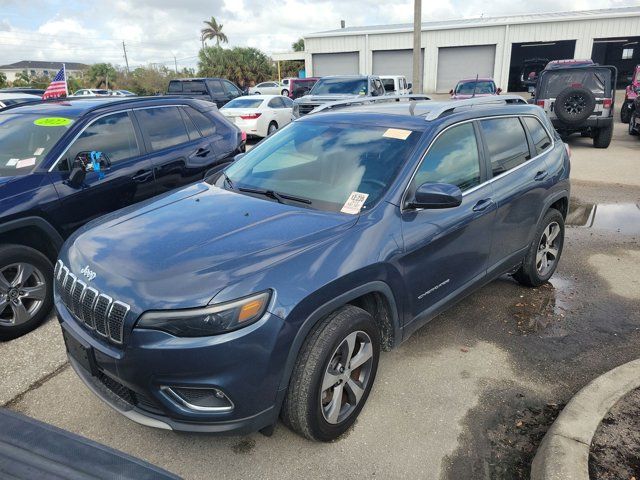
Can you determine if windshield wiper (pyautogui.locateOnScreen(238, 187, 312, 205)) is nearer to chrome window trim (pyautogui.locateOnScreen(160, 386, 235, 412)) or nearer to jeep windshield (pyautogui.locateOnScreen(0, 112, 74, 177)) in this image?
chrome window trim (pyautogui.locateOnScreen(160, 386, 235, 412))

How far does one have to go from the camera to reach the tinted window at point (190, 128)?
5455 mm

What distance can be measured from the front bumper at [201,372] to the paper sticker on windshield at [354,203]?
908 millimetres

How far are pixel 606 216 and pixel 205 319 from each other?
688 cm

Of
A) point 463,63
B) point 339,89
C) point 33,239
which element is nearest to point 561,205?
point 33,239

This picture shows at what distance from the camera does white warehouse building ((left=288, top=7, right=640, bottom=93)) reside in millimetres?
32188

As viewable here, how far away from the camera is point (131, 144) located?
4.80 metres

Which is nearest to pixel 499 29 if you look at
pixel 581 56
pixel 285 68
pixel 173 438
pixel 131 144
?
pixel 581 56

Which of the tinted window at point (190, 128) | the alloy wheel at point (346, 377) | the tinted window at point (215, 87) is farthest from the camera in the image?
the tinted window at point (215, 87)

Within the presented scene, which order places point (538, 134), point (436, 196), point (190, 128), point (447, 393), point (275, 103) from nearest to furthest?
point (436, 196) → point (447, 393) → point (538, 134) → point (190, 128) → point (275, 103)

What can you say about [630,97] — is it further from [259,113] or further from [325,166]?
[325,166]

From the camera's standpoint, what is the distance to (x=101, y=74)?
171 feet

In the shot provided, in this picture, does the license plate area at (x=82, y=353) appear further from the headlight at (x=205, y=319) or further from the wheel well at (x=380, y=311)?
the wheel well at (x=380, y=311)

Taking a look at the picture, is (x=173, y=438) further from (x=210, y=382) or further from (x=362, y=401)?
(x=362, y=401)

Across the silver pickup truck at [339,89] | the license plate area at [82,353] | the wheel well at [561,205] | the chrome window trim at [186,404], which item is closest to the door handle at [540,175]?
the wheel well at [561,205]
